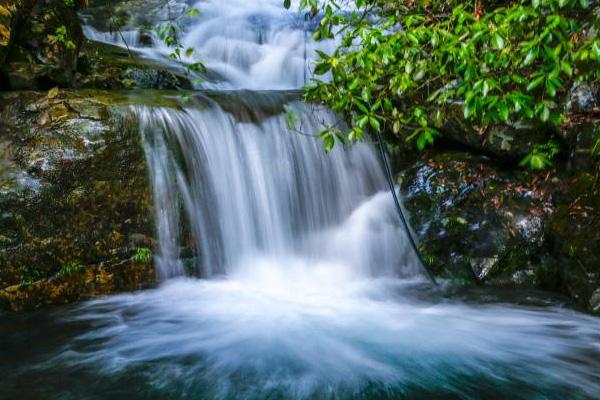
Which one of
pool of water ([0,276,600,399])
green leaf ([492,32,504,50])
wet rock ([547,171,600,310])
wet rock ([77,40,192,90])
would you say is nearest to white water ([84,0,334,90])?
wet rock ([77,40,192,90])

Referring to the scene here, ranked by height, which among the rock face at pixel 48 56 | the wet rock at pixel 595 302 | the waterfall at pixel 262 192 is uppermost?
the rock face at pixel 48 56

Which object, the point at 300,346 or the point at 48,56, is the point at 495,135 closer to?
the point at 300,346

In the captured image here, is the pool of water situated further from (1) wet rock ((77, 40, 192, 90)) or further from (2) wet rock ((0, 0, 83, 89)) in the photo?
(1) wet rock ((77, 40, 192, 90))

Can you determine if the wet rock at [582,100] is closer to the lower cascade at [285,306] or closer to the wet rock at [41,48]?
the lower cascade at [285,306]

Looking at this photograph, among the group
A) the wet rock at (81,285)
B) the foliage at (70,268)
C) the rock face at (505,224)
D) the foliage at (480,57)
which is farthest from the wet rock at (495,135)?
the foliage at (70,268)

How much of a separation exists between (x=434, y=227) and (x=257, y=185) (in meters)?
2.15

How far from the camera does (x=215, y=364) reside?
127 inches

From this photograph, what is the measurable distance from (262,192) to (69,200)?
2145 millimetres

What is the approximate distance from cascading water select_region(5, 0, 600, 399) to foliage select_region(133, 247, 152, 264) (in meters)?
0.15

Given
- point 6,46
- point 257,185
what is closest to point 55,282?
point 257,185

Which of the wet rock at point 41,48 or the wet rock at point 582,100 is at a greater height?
the wet rock at point 41,48

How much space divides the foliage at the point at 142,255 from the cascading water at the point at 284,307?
6.0 inches

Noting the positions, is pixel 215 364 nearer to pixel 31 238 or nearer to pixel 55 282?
pixel 55 282

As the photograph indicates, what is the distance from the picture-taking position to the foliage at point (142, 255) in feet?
15.0
